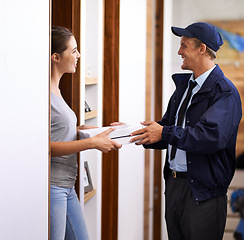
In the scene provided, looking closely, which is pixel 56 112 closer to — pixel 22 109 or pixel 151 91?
pixel 22 109

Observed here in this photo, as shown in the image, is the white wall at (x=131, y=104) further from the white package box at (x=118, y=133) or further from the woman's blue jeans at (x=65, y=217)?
the woman's blue jeans at (x=65, y=217)

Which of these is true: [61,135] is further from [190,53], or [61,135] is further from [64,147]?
[190,53]

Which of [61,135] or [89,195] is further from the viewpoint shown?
[89,195]

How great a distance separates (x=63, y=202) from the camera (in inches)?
75.2

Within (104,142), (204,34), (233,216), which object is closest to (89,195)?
(104,142)

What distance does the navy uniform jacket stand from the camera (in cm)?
199

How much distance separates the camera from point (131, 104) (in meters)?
3.34

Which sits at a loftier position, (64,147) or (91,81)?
(91,81)

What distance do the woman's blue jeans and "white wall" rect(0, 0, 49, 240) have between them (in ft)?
0.96

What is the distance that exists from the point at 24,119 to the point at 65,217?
0.72 meters

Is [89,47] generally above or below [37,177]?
above

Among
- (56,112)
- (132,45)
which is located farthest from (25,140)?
(132,45)

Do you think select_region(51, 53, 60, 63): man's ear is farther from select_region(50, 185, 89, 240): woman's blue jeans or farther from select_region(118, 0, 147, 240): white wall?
select_region(118, 0, 147, 240): white wall

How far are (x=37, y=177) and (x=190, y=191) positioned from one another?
95cm
